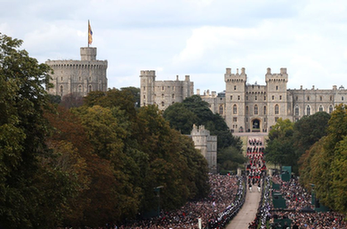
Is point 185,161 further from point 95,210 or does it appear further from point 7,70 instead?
point 7,70

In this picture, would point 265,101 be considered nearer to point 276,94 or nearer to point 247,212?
point 276,94

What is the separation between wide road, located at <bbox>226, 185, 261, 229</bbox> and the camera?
159 feet

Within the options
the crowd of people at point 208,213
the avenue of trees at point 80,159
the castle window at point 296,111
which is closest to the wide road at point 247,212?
the crowd of people at point 208,213

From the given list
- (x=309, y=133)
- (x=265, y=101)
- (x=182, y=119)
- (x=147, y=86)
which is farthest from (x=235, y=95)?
(x=309, y=133)

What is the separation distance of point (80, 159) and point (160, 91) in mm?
103801

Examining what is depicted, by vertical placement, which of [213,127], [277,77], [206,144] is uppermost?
[277,77]

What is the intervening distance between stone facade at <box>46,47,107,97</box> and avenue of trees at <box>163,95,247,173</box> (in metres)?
27.6

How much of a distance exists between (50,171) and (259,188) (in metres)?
46.6

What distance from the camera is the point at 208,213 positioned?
51.5 meters

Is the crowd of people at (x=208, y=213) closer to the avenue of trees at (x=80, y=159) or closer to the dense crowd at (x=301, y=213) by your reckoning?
the avenue of trees at (x=80, y=159)

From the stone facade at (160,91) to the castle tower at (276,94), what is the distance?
14.0 m

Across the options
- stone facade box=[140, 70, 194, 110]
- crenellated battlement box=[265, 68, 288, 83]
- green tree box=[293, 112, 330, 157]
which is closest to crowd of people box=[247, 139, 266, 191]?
green tree box=[293, 112, 330, 157]

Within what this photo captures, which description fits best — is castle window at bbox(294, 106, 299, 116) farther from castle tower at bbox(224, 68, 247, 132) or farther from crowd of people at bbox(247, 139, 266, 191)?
crowd of people at bbox(247, 139, 266, 191)

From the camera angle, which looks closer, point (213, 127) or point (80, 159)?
point (80, 159)
